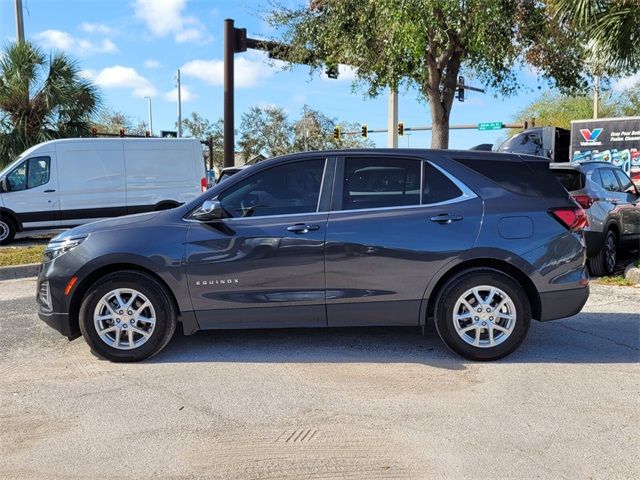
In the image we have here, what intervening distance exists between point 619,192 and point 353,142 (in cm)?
3800

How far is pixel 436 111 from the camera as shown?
13742mm

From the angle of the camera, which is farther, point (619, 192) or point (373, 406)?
point (619, 192)

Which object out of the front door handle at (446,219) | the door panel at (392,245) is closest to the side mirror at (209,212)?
the door panel at (392,245)

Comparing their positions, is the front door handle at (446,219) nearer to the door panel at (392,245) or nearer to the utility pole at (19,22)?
the door panel at (392,245)

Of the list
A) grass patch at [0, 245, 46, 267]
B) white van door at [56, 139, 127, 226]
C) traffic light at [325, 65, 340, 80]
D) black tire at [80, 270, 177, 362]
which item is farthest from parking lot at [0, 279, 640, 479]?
traffic light at [325, 65, 340, 80]

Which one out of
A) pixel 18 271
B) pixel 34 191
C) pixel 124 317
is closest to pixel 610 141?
pixel 34 191

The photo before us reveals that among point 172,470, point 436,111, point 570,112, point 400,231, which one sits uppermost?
point 570,112

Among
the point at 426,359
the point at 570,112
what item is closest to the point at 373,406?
the point at 426,359

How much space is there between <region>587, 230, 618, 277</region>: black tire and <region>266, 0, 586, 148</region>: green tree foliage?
4.31 metres

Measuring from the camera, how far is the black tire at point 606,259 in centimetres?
837

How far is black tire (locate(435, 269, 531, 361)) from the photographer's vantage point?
461cm

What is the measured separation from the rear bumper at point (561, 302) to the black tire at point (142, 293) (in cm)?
302

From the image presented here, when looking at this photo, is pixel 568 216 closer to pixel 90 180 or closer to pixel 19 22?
pixel 90 180

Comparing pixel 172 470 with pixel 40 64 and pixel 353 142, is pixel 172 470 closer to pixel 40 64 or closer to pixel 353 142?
pixel 40 64
